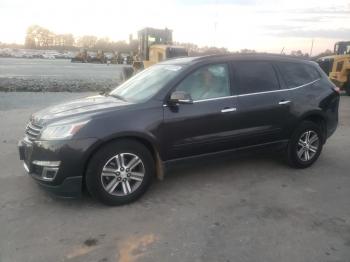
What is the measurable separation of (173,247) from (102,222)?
929mm

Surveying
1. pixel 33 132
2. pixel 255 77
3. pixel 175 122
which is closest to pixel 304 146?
pixel 255 77

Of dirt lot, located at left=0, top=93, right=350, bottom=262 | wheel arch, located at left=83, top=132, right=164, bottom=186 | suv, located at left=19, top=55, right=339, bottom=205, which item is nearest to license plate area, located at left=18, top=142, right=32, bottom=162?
suv, located at left=19, top=55, right=339, bottom=205

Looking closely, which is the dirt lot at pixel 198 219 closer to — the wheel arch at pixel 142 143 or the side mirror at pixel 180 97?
the wheel arch at pixel 142 143

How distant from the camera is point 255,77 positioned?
214 inches

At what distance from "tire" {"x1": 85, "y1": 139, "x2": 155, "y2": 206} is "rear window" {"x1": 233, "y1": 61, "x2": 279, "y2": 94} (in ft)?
5.61

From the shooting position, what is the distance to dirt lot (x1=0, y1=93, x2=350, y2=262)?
11.5 feet

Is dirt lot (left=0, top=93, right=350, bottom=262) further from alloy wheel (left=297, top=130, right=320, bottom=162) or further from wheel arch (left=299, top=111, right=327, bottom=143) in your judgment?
wheel arch (left=299, top=111, right=327, bottom=143)

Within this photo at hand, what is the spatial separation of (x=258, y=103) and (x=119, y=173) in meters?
2.21

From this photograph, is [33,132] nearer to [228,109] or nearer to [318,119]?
[228,109]

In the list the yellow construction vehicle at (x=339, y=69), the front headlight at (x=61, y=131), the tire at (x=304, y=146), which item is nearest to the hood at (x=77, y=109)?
the front headlight at (x=61, y=131)

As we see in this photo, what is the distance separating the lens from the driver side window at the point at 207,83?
193 inches

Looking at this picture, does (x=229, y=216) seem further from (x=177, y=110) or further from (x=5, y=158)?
(x=5, y=158)

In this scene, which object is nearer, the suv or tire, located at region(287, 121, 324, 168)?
the suv

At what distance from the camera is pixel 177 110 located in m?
4.73
